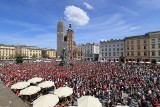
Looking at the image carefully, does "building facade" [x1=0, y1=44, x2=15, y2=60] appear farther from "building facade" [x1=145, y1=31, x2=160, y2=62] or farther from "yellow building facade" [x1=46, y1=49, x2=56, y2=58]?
"building facade" [x1=145, y1=31, x2=160, y2=62]

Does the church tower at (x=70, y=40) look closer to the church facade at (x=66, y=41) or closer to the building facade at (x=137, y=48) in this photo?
the church facade at (x=66, y=41)

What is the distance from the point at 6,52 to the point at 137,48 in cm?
10713

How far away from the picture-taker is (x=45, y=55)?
169 metres

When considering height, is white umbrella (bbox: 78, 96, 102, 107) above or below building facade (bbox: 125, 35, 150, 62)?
below

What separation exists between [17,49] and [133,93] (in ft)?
477

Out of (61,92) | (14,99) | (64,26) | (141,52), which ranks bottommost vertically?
(14,99)

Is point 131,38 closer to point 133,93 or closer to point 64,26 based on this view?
point 133,93

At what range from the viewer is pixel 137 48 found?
71750mm

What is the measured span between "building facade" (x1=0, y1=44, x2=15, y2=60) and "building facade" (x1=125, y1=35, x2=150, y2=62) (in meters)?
97.2

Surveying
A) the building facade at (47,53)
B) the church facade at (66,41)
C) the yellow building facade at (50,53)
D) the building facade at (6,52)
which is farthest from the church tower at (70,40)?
the yellow building facade at (50,53)

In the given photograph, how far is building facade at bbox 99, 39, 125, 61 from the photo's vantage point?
82075 millimetres

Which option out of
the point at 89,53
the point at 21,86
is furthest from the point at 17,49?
the point at 21,86

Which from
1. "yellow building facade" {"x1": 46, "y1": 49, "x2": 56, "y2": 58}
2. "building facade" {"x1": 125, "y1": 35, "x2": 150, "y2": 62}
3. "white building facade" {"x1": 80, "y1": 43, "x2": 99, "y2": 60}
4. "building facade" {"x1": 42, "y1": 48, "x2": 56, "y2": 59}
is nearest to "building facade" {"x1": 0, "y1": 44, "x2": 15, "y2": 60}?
"building facade" {"x1": 42, "y1": 48, "x2": 56, "y2": 59}

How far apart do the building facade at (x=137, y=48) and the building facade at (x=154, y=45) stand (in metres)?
1.45
